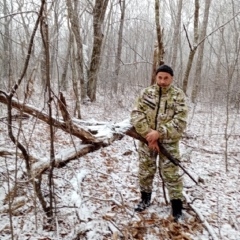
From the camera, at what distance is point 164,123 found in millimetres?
2959

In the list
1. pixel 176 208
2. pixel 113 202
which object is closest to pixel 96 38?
pixel 113 202

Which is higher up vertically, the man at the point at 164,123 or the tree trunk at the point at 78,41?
the tree trunk at the point at 78,41

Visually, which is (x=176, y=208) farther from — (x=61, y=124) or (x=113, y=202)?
(x=61, y=124)

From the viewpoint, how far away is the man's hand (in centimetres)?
287

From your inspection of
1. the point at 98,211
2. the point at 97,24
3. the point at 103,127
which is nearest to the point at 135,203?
the point at 98,211

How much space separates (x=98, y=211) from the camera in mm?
3131

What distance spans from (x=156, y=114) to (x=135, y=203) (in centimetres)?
126

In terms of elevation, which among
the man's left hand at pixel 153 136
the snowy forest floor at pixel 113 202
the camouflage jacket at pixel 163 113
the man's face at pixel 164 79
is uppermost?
the man's face at pixel 164 79

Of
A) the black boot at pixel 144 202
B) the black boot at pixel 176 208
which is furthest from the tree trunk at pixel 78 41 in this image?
the black boot at pixel 176 208

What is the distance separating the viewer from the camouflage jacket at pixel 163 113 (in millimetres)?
2893

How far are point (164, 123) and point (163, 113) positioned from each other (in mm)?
115

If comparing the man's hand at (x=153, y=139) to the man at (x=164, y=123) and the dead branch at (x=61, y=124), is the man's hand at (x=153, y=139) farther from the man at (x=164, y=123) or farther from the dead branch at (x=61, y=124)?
the dead branch at (x=61, y=124)

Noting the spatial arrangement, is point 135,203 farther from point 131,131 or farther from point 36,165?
point 36,165

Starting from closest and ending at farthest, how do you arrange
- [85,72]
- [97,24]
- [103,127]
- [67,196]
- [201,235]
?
[201,235]
[67,196]
[103,127]
[97,24]
[85,72]
